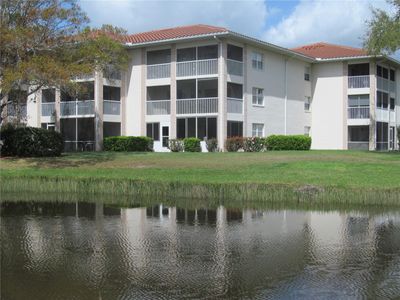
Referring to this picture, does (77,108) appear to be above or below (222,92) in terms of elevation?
below

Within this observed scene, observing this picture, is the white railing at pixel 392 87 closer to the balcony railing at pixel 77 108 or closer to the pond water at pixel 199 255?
the balcony railing at pixel 77 108

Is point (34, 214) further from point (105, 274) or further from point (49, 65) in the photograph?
point (49, 65)

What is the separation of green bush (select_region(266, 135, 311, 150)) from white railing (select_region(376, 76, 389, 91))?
427 inches

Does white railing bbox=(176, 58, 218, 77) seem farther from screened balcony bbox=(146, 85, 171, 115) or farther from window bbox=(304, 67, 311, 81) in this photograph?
window bbox=(304, 67, 311, 81)

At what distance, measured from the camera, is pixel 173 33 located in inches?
1624

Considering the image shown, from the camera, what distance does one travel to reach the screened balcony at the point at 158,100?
41.1 meters

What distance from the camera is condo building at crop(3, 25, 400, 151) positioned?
38969mm

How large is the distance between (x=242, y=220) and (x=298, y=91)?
111 ft

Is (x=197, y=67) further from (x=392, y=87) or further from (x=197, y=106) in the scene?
(x=392, y=87)

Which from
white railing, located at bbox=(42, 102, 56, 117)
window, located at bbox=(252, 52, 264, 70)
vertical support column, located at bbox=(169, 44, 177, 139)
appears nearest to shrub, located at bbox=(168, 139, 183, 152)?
vertical support column, located at bbox=(169, 44, 177, 139)

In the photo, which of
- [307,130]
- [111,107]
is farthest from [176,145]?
[307,130]

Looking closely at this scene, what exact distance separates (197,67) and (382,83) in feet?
60.0

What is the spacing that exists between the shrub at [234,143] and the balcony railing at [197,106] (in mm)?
2352

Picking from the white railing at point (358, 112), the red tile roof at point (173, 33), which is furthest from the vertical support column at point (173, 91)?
the white railing at point (358, 112)
